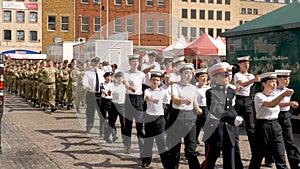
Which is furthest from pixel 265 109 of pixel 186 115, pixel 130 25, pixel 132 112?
pixel 132 112

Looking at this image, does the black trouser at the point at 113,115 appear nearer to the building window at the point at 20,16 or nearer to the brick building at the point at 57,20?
the brick building at the point at 57,20

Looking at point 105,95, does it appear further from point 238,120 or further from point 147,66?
point 238,120

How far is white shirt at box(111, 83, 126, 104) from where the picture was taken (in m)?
9.74

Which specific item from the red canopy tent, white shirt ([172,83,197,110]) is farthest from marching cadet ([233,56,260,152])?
the red canopy tent

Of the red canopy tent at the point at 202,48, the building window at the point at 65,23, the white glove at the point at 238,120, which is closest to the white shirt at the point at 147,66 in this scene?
the white glove at the point at 238,120

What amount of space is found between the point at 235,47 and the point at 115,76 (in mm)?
4636

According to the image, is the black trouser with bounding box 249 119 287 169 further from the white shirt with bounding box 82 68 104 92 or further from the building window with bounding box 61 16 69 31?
the building window with bounding box 61 16 69 31

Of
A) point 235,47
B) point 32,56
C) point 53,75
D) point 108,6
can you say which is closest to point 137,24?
point 235,47

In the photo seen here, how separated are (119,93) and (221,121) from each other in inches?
152

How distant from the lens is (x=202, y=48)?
17312 mm

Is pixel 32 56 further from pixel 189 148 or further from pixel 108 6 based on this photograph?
pixel 189 148

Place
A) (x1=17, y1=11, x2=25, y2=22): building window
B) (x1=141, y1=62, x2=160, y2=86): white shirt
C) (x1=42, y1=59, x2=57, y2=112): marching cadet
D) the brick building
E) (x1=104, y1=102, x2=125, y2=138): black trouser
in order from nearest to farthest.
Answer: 1. (x1=104, y1=102, x2=125, y2=138): black trouser
2. (x1=141, y1=62, x2=160, y2=86): white shirt
3. (x1=42, y1=59, x2=57, y2=112): marching cadet
4. the brick building
5. (x1=17, y1=11, x2=25, y2=22): building window

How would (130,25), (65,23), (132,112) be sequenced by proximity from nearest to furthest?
(130,25) < (132,112) < (65,23)

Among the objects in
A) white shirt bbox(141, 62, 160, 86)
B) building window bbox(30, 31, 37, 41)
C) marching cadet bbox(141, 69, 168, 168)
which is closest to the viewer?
marching cadet bbox(141, 69, 168, 168)
